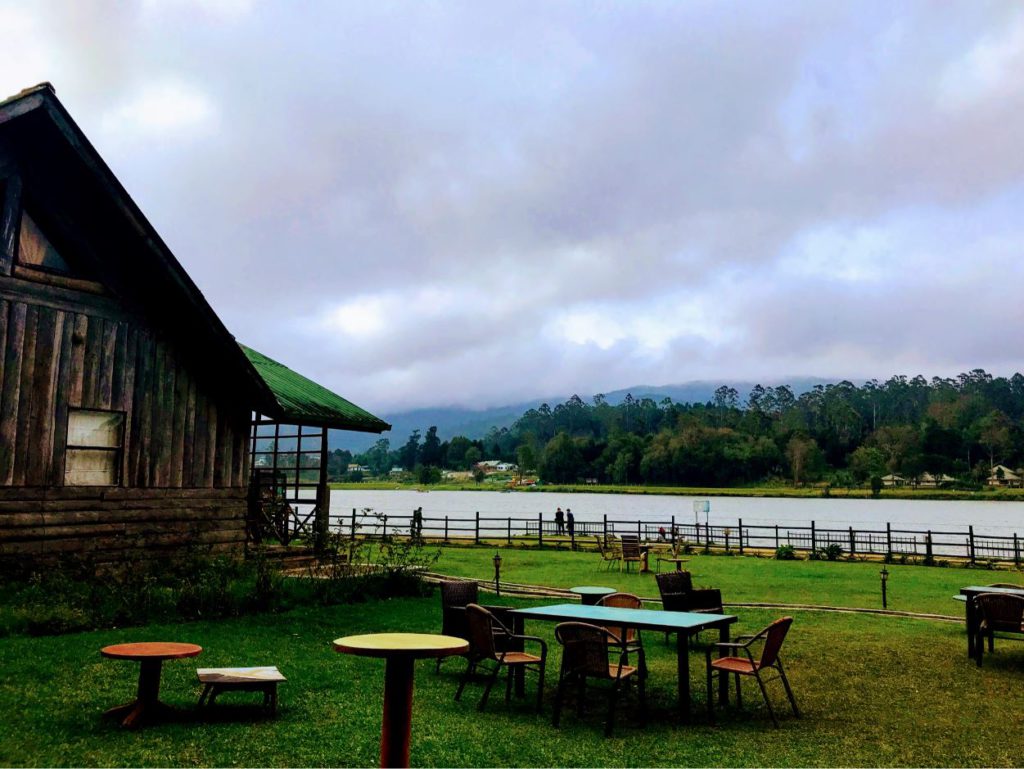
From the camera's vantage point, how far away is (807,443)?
11444 centimetres

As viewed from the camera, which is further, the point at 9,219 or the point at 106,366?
the point at 106,366

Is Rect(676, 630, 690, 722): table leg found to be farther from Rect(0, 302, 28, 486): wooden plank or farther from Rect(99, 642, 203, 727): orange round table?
Rect(0, 302, 28, 486): wooden plank

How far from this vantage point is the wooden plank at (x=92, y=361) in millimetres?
12961

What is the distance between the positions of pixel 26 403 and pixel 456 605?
6988mm

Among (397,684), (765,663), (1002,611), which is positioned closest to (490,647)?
(765,663)

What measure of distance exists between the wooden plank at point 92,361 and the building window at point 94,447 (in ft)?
0.66

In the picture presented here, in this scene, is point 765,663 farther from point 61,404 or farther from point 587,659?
point 61,404

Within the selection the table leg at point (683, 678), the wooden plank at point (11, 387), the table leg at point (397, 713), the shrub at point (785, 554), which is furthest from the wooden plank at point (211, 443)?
the shrub at point (785, 554)

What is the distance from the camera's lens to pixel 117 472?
13.5m

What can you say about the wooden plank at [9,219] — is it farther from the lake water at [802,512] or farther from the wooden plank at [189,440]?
the lake water at [802,512]

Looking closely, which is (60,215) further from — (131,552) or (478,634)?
(478,634)

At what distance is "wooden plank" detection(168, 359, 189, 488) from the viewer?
14.3 meters

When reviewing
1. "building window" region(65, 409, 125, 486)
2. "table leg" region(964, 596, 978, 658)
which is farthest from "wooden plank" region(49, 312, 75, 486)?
"table leg" region(964, 596, 978, 658)

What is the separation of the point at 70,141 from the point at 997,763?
43.9 feet
